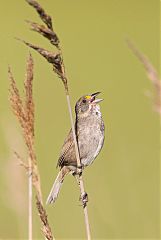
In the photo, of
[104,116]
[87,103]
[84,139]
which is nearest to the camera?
[84,139]

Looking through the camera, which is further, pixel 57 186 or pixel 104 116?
pixel 104 116

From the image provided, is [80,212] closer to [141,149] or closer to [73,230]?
[73,230]

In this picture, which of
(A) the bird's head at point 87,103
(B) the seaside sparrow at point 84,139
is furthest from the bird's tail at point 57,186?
(A) the bird's head at point 87,103

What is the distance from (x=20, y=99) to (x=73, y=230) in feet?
8.68

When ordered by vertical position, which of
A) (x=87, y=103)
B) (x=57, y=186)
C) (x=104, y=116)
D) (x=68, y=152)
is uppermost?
(x=104, y=116)

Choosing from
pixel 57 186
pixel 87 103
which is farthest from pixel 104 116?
pixel 57 186

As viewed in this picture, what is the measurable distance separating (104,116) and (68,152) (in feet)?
14.7

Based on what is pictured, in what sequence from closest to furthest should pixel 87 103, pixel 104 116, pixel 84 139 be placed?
pixel 84 139, pixel 87 103, pixel 104 116

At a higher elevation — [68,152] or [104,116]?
[104,116]

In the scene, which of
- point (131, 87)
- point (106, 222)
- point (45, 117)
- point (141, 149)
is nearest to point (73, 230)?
point (106, 222)

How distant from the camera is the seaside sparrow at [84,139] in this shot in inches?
184

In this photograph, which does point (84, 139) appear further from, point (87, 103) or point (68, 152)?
point (87, 103)

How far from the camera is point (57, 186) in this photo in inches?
186

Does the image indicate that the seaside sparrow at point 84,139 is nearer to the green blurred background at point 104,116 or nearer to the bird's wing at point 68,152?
the bird's wing at point 68,152
